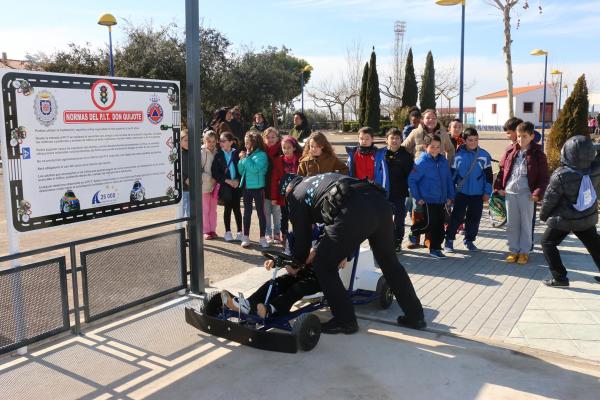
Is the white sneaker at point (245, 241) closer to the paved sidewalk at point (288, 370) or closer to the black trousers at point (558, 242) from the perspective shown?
the paved sidewalk at point (288, 370)

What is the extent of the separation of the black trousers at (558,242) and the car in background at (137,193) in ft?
14.2

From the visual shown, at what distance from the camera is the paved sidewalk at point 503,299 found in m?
4.73

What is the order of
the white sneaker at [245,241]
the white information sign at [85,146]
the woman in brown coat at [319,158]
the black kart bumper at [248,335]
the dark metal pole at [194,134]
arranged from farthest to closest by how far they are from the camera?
the white sneaker at [245,241], the woman in brown coat at [319,158], the dark metal pole at [194,134], the black kart bumper at [248,335], the white information sign at [85,146]

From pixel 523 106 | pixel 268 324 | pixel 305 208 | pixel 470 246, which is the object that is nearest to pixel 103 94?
pixel 305 208

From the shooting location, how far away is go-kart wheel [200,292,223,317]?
15.1ft

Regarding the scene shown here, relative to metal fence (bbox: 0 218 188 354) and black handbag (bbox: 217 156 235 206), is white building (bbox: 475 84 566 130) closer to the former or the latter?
black handbag (bbox: 217 156 235 206)

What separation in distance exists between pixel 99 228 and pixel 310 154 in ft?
15.7

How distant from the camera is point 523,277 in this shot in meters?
6.48

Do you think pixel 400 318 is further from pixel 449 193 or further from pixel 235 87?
pixel 235 87

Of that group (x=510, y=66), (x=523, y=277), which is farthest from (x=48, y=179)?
(x=510, y=66)

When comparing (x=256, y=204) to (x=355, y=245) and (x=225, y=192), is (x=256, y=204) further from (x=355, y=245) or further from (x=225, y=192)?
(x=355, y=245)

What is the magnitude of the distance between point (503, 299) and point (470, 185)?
2.37 meters

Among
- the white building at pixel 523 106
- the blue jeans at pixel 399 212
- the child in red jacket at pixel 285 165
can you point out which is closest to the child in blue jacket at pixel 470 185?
the blue jeans at pixel 399 212

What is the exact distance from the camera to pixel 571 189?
5.72m
